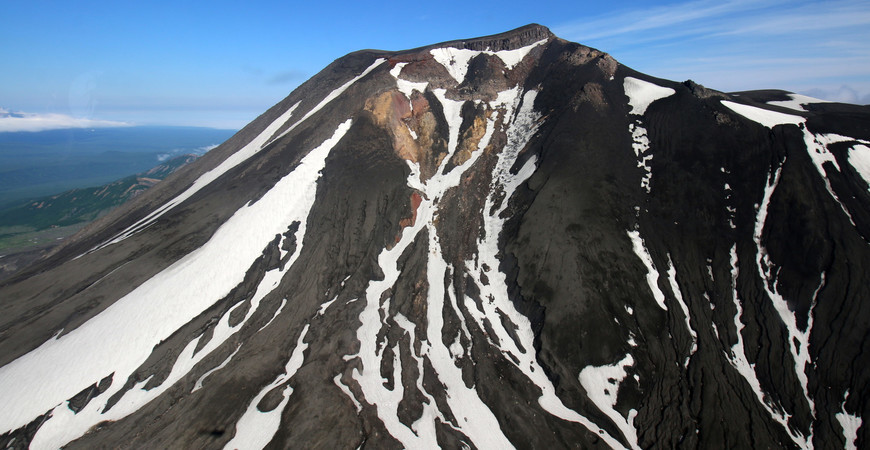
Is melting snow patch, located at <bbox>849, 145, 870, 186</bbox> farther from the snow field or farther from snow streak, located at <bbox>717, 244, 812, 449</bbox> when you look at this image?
the snow field

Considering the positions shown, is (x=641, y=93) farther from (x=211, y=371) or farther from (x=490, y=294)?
(x=211, y=371)

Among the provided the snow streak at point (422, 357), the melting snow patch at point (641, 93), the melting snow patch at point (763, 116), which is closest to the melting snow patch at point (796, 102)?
the melting snow patch at point (763, 116)

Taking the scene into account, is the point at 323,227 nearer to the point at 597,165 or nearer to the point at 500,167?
the point at 500,167

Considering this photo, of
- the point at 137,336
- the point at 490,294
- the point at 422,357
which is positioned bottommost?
the point at 422,357

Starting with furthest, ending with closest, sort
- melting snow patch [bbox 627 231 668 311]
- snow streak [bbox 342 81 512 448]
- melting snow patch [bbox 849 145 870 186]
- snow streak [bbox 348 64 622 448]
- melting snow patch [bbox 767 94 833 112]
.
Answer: melting snow patch [bbox 767 94 833 112] < melting snow patch [bbox 849 145 870 186] < melting snow patch [bbox 627 231 668 311] < snow streak [bbox 348 64 622 448] < snow streak [bbox 342 81 512 448]

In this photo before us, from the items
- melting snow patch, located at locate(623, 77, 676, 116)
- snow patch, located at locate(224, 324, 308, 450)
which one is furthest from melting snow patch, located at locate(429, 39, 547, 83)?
snow patch, located at locate(224, 324, 308, 450)

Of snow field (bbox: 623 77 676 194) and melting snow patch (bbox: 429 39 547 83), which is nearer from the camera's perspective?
snow field (bbox: 623 77 676 194)

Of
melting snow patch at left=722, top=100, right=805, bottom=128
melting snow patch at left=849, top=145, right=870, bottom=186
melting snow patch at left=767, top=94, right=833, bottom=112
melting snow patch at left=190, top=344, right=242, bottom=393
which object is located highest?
melting snow patch at left=767, top=94, right=833, bottom=112

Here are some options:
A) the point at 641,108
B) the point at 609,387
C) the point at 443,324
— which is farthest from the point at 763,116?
the point at 443,324
